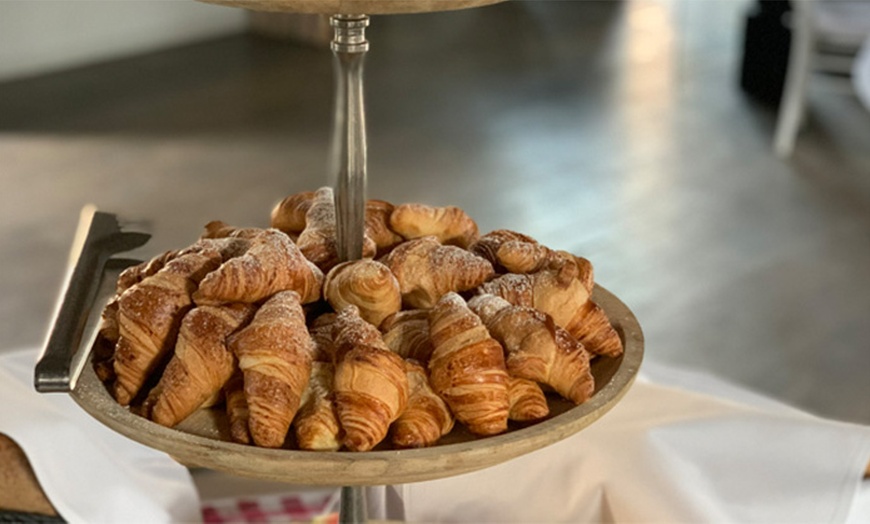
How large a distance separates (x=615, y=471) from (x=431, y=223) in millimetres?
318

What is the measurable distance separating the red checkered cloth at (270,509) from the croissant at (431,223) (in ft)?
2.72

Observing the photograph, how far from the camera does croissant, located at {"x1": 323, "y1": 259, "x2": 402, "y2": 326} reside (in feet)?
2.78

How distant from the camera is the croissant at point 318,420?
773mm

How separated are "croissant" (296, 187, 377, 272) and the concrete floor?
1.95 m

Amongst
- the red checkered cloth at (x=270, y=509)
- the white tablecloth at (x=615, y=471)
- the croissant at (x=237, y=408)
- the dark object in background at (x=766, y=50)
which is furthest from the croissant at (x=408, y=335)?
the dark object in background at (x=766, y=50)

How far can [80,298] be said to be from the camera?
0.86 metres

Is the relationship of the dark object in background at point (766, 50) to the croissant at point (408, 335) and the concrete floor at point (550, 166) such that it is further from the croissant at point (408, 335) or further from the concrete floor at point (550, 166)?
the croissant at point (408, 335)

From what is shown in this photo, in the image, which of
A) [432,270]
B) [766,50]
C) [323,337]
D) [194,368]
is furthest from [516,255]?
[766,50]

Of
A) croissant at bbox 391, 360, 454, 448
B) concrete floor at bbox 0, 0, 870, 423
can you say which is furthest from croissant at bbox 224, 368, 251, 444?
concrete floor at bbox 0, 0, 870, 423

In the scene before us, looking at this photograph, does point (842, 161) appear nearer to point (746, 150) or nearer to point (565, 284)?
point (746, 150)

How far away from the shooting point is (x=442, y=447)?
0.77 m

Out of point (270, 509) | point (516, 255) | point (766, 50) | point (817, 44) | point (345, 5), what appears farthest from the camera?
point (766, 50)

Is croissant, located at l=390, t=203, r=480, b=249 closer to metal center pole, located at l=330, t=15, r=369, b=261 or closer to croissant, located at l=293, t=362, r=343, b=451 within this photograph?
metal center pole, located at l=330, t=15, r=369, b=261

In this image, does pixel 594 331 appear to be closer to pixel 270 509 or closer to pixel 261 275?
pixel 261 275
